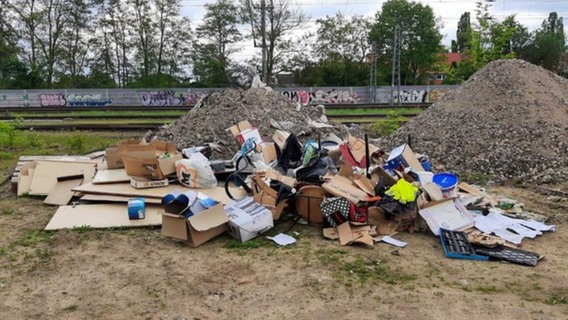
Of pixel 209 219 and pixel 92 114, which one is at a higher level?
pixel 92 114

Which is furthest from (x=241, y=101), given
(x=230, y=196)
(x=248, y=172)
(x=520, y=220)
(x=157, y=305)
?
(x=157, y=305)

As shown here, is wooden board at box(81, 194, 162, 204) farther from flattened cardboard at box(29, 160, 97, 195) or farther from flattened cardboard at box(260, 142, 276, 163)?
flattened cardboard at box(260, 142, 276, 163)

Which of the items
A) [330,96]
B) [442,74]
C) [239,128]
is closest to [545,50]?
[442,74]

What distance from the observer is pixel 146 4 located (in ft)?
134

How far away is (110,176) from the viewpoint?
7359 mm

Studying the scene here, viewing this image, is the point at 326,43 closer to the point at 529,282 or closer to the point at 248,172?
the point at 248,172

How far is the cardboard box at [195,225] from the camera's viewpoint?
536cm

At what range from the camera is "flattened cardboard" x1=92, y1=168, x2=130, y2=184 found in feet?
23.3

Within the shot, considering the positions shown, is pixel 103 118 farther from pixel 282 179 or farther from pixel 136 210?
pixel 282 179

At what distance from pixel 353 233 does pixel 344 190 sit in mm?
664

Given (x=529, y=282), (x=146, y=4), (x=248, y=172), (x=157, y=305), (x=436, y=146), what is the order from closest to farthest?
(x=157, y=305) < (x=529, y=282) < (x=248, y=172) < (x=436, y=146) < (x=146, y=4)

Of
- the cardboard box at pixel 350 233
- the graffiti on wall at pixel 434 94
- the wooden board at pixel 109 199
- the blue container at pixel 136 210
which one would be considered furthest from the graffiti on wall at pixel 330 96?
the cardboard box at pixel 350 233

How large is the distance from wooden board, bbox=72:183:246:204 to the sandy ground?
877 millimetres

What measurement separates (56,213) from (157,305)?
3106 millimetres
